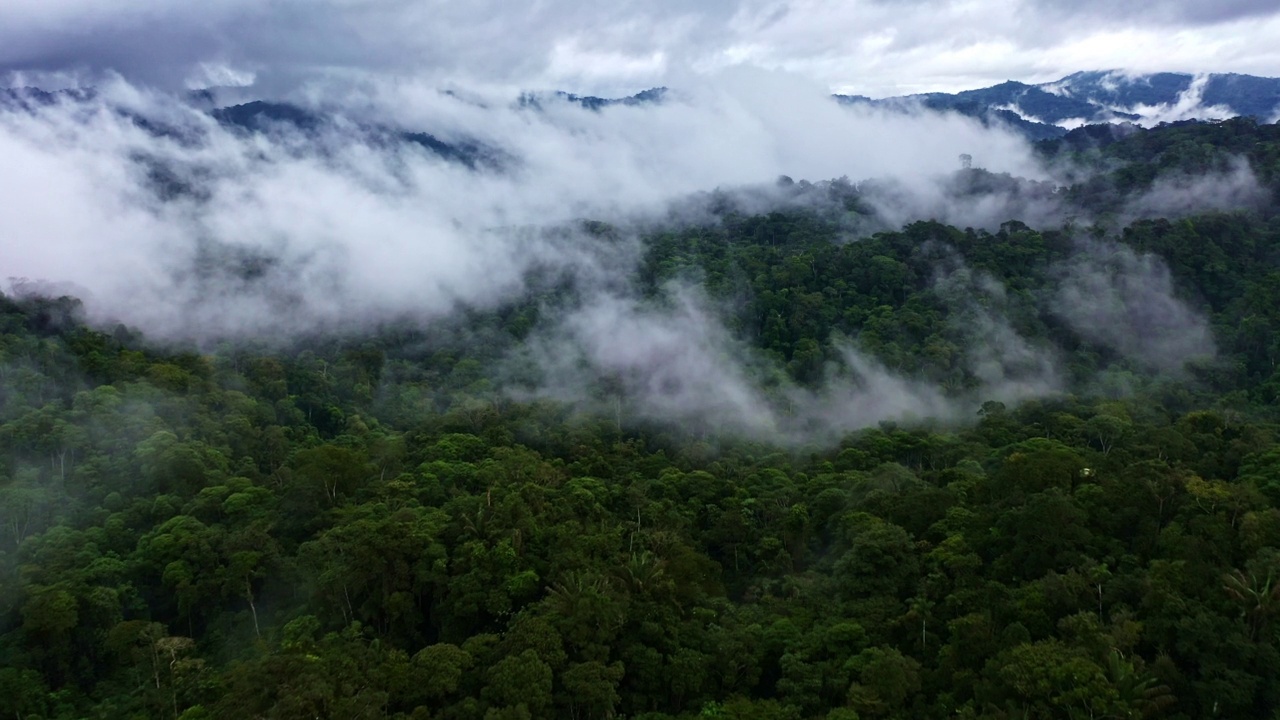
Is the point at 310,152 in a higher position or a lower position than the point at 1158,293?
higher

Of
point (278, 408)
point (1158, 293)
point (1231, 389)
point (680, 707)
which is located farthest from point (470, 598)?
point (1158, 293)

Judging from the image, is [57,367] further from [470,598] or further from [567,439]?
[470,598]

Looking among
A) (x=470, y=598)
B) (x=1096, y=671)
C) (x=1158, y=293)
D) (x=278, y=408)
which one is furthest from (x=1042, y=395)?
(x=278, y=408)

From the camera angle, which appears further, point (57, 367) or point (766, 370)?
point (766, 370)

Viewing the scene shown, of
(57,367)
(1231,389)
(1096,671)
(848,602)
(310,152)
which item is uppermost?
(310,152)

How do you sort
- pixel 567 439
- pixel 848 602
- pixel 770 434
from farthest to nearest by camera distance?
pixel 770 434, pixel 567 439, pixel 848 602

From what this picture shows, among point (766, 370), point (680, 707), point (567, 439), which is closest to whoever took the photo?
point (680, 707)
